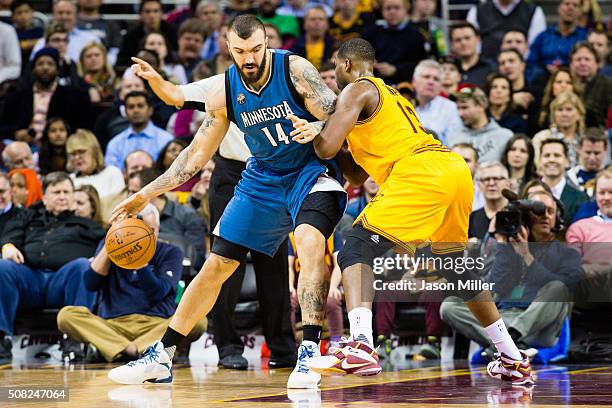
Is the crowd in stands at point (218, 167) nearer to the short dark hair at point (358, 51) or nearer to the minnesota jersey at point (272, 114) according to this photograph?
the minnesota jersey at point (272, 114)

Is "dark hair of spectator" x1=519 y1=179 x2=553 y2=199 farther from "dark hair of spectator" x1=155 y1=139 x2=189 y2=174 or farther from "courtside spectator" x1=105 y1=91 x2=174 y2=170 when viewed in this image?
"courtside spectator" x1=105 y1=91 x2=174 y2=170

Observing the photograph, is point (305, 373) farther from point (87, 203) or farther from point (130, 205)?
point (87, 203)

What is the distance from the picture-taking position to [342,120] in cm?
577

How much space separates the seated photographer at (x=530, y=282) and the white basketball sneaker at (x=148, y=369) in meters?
2.97

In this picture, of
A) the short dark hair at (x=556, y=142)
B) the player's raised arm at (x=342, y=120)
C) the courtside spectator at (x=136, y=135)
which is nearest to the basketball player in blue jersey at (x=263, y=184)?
the player's raised arm at (x=342, y=120)

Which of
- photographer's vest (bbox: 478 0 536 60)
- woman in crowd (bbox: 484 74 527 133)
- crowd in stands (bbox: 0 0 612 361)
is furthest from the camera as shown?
photographer's vest (bbox: 478 0 536 60)

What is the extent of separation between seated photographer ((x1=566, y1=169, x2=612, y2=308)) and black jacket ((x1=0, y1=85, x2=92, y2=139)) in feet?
19.9

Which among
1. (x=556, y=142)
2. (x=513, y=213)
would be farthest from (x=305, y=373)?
(x=556, y=142)

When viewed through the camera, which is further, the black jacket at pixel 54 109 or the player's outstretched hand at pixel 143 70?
the black jacket at pixel 54 109

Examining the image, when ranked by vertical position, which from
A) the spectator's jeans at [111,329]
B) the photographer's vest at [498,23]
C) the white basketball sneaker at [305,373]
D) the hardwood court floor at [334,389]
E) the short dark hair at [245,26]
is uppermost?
the photographer's vest at [498,23]

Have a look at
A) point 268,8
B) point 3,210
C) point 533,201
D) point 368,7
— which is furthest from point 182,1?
point 533,201

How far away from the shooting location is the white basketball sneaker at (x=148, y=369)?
6133mm

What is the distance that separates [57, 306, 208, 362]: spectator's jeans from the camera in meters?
8.30

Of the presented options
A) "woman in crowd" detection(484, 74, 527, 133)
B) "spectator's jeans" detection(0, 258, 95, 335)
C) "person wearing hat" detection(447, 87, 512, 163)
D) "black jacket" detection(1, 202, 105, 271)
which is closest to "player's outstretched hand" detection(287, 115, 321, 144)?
"spectator's jeans" detection(0, 258, 95, 335)
